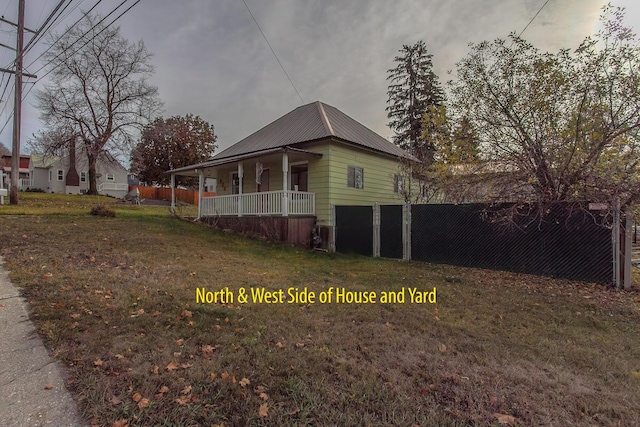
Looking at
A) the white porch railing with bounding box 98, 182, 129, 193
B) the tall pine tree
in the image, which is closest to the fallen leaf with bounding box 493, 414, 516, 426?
the tall pine tree

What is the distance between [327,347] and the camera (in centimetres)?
321

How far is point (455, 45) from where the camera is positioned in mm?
9875

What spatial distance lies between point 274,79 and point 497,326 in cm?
1159

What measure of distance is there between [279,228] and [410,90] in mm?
20705

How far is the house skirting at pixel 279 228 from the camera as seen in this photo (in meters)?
10.9

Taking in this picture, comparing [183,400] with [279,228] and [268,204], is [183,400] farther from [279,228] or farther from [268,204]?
[268,204]

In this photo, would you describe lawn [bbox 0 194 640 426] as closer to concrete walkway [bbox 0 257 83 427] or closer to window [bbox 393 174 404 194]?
concrete walkway [bbox 0 257 83 427]

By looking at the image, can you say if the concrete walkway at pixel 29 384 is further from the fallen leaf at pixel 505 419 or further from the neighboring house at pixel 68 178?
the neighboring house at pixel 68 178

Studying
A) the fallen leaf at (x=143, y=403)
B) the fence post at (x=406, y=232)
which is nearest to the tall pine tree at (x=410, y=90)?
the fence post at (x=406, y=232)

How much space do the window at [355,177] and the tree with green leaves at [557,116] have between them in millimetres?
4813

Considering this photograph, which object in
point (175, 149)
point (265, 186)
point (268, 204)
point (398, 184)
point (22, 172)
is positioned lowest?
point (268, 204)

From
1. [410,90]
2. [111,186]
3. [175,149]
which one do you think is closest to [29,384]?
[410,90]

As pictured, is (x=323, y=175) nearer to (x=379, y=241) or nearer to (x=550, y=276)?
(x=379, y=241)

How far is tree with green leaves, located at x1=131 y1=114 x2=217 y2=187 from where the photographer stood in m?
31.9
